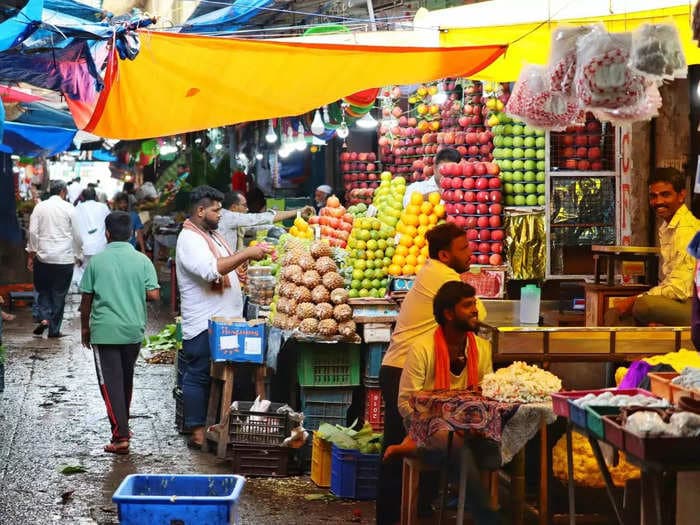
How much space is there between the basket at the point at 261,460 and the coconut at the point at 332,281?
1.39m

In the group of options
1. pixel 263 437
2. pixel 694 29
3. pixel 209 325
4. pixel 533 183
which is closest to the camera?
pixel 694 29

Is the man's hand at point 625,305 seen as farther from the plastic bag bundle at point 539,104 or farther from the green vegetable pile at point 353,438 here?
the green vegetable pile at point 353,438

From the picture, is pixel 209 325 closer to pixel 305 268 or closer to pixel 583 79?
pixel 305 268

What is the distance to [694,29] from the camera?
203 inches

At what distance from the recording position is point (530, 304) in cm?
824

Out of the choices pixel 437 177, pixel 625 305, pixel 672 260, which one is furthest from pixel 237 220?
pixel 672 260

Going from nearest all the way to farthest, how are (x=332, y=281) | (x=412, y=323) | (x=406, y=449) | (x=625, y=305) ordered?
(x=406, y=449) → (x=412, y=323) → (x=625, y=305) → (x=332, y=281)

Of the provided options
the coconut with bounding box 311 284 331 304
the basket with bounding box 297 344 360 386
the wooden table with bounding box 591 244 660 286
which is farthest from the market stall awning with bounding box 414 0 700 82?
the basket with bounding box 297 344 360 386

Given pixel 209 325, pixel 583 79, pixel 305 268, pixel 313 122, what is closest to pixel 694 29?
pixel 583 79

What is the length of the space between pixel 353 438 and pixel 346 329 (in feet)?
3.46

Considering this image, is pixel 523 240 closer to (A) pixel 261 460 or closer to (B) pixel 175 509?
(A) pixel 261 460

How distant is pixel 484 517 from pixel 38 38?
5403 millimetres

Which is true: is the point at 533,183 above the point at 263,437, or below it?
above

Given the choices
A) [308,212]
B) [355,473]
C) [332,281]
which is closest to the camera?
[355,473]
